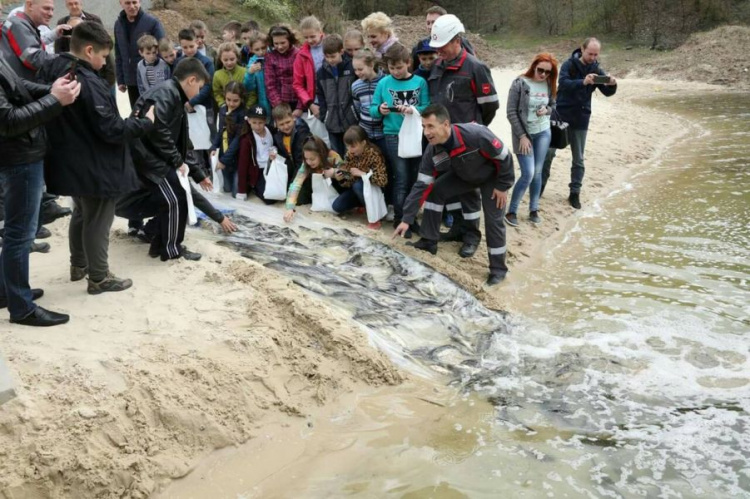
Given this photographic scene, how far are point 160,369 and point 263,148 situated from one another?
12.5 feet

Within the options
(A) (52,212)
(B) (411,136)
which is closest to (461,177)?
(B) (411,136)

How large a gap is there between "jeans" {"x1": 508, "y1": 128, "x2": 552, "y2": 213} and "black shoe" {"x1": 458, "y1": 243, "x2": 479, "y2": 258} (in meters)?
1.08

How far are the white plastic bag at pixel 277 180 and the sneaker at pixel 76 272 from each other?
2562 millimetres

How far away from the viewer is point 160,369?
131 inches

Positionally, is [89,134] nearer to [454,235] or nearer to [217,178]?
[217,178]

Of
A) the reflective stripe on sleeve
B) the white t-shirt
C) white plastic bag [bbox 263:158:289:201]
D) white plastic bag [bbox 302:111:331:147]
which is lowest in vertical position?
white plastic bag [bbox 263:158:289:201]

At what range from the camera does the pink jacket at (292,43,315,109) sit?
6.55 metres

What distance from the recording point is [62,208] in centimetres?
569

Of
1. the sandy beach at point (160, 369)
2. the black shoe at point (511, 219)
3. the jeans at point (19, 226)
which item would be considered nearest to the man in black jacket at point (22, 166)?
the jeans at point (19, 226)

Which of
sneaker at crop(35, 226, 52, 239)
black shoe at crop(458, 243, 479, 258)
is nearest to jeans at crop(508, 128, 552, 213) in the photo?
black shoe at crop(458, 243, 479, 258)

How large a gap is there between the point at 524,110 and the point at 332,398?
4126mm

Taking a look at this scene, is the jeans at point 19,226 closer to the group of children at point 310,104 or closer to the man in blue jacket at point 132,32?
the group of children at point 310,104

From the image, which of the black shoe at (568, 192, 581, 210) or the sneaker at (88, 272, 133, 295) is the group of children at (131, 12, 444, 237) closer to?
the sneaker at (88, 272, 133, 295)

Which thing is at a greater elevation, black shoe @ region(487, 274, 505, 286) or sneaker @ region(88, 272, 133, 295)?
sneaker @ region(88, 272, 133, 295)
